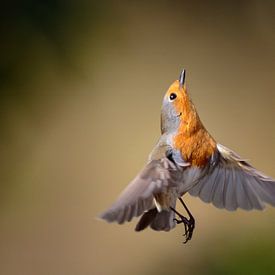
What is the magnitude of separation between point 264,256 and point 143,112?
627mm

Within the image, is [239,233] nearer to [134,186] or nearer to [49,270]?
[49,270]

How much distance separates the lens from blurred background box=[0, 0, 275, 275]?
5.69 ft

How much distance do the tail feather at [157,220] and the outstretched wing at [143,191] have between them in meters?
0.06

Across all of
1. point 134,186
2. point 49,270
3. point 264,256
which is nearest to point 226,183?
point 134,186

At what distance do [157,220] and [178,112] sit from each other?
0.39 feet

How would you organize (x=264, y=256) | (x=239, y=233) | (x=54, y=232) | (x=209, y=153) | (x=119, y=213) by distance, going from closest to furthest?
(x=119, y=213) → (x=209, y=153) → (x=264, y=256) → (x=239, y=233) → (x=54, y=232)

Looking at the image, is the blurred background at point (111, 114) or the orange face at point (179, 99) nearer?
the orange face at point (179, 99)

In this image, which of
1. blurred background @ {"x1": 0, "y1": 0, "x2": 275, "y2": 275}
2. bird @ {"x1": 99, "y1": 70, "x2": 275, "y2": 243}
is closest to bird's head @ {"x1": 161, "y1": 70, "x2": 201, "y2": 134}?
bird @ {"x1": 99, "y1": 70, "x2": 275, "y2": 243}

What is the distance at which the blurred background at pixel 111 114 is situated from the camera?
1735mm

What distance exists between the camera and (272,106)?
78.9 inches

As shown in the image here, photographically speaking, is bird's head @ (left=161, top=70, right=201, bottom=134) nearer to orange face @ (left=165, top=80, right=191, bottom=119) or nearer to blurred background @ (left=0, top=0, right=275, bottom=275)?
orange face @ (left=165, top=80, right=191, bottom=119)

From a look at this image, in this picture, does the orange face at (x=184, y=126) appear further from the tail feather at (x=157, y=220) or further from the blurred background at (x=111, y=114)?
the blurred background at (x=111, y=114)

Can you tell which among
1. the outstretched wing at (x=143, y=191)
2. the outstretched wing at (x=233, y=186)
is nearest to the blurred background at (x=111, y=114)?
the outstretched wing at (x=233, y=186)

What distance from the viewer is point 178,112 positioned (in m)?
0.63
